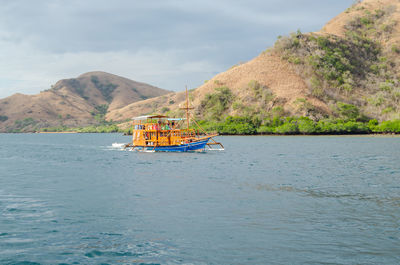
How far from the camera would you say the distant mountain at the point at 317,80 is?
143625 millimetres

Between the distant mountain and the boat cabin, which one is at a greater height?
the distant mountain

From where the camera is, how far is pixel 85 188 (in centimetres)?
2659

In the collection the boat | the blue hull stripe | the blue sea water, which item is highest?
the boat

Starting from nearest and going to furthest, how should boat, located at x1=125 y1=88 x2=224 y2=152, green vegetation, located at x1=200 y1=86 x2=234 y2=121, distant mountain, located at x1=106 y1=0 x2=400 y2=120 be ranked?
boat, located at x1=125 y1=88 x2=224 y2=152 < distant mountain, located at x1=106 y1=0 x2=400 y2=120 < green vegetation, located at x1=200 y1=86 x2=234 y2=121

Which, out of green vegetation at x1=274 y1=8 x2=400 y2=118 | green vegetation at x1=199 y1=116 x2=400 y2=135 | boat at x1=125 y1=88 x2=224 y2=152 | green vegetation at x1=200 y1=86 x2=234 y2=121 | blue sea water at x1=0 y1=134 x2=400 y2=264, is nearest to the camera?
blue sea water at x1=0 y1=134 x2=400 y2=264

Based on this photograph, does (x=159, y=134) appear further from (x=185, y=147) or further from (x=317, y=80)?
(x=317, y=80)

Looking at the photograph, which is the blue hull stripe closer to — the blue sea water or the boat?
the boat

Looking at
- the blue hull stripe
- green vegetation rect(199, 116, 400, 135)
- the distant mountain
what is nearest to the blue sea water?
the blue hull stripe

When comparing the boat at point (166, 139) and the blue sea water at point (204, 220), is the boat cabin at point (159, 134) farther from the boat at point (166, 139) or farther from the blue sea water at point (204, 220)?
the blue sea water at point (204, 220)

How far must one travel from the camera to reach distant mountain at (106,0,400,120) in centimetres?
14362

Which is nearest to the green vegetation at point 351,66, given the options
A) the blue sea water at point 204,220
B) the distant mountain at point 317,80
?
the distant mountain at point 317,80

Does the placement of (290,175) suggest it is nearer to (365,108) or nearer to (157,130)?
(157,130)

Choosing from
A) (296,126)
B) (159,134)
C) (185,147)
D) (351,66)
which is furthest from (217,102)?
(185,147)

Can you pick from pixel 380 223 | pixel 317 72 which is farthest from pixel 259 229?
pixel 317 72
